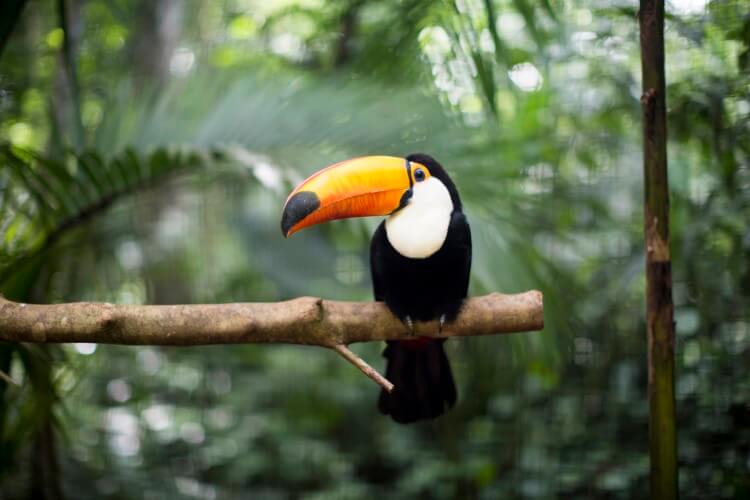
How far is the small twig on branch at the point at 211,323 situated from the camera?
3.82 ft

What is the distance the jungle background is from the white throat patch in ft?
0.75

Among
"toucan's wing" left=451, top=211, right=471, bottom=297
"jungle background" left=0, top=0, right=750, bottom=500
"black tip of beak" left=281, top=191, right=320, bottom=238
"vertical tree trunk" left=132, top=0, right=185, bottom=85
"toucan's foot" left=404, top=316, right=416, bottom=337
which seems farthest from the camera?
"vertical tree trunk" left=132, top=0, right=185, bottom=85

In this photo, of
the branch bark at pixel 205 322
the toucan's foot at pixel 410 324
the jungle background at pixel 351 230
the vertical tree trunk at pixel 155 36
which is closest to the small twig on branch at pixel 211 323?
the branch bark at pixel 205 322

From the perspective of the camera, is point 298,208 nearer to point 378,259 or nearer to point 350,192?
point 350,192

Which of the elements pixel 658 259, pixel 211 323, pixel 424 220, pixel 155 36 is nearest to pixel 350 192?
pixel 424 220

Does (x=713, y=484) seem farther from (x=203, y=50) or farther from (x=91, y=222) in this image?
(x=203, y=50)

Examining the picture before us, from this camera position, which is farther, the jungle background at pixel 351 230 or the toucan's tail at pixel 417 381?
the jungle background at pixel 351 230

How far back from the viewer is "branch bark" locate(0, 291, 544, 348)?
1165 millimetres

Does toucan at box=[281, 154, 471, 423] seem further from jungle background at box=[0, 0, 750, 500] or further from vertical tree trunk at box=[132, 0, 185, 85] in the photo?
vertical tree trunk at box=[132, 0, 185, 85]

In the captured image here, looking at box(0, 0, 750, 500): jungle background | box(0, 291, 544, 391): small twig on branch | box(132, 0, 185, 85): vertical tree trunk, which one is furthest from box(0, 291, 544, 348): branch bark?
box(132, 0, 185, 85): vertical tree trunk

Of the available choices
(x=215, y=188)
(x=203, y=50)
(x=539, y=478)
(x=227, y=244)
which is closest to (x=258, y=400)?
(x=227, y=244)

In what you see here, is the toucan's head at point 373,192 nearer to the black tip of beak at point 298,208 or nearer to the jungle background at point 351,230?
the black tip of beak at point 298,208

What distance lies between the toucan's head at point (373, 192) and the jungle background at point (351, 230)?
24cm

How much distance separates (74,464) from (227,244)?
1150 mm
